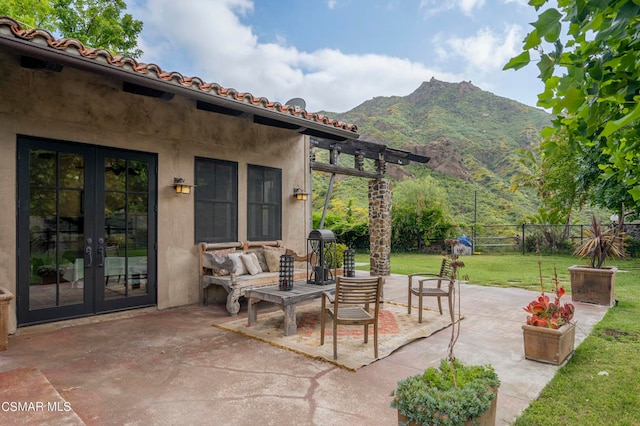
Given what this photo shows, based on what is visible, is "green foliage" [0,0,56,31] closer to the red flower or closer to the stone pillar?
the stone pillar

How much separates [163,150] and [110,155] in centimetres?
74

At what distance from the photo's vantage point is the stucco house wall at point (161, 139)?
4.12 metres

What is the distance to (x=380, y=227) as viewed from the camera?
9.11 metres

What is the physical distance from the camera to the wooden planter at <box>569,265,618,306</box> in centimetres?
587

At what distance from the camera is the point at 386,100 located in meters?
41.6

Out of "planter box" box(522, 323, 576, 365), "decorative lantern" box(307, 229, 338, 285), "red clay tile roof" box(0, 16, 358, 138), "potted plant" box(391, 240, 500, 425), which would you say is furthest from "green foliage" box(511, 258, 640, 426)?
"red clay tile roof" box(0, 16, 358, 138)

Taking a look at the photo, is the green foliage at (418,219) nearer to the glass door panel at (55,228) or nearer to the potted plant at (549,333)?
the potted plant at (549,333)

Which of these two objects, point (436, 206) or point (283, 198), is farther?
point (436, 206)

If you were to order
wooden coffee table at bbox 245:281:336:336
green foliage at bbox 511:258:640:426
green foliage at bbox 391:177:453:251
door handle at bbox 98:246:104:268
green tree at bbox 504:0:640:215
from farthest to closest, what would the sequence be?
green foliage at bbox 391:177:453:251 < door handle at bbox 98:246:104:268 < wooden coffee table at bbox 245:281:336:336 < green foliage at bbox 511:258:640:426 < green tree at bbox 504:0:640:215

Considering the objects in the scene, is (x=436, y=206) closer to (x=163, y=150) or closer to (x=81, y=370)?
(x=163, y=150)

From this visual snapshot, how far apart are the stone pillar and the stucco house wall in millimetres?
2275

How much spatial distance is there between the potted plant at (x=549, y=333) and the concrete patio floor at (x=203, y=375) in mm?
134

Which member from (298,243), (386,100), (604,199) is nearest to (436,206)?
(604,199)

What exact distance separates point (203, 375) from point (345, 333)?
177 cm
